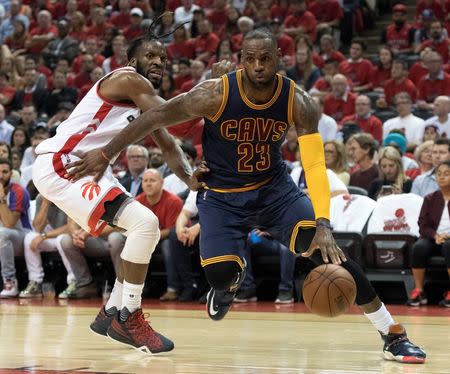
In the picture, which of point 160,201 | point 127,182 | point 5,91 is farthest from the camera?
point 5,91

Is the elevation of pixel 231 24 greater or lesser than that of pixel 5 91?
greater

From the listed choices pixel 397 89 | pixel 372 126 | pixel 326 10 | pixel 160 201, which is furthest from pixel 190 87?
pixel 160 201

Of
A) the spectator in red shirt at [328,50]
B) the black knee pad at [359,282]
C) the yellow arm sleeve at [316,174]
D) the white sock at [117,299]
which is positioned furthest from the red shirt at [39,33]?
the black knee pad at [359,282]

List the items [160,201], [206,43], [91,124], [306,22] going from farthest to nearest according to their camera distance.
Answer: [206,43] → [306,22] → [160,201] → [91,124]

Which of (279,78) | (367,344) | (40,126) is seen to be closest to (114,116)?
(279,78)

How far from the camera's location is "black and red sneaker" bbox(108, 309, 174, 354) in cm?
589

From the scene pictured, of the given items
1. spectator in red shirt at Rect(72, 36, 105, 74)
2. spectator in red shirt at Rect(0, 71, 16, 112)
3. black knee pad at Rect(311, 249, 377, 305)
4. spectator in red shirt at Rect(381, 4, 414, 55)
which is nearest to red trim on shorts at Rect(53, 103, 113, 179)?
black knee pad at Rect(311, 249, 377, 305)

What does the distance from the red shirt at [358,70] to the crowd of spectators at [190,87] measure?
2 centimetres

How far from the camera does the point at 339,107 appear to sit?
533 inches

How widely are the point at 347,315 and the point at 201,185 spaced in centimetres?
286

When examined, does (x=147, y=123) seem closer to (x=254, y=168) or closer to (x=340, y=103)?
(x=254, y=168)

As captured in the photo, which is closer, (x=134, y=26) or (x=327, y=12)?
(x=327, y=12)

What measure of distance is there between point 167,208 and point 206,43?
6876mm

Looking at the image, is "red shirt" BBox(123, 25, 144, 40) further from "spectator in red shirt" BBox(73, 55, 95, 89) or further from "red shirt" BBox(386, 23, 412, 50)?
"red shirt" BBox(386, 23, 412, 50)
